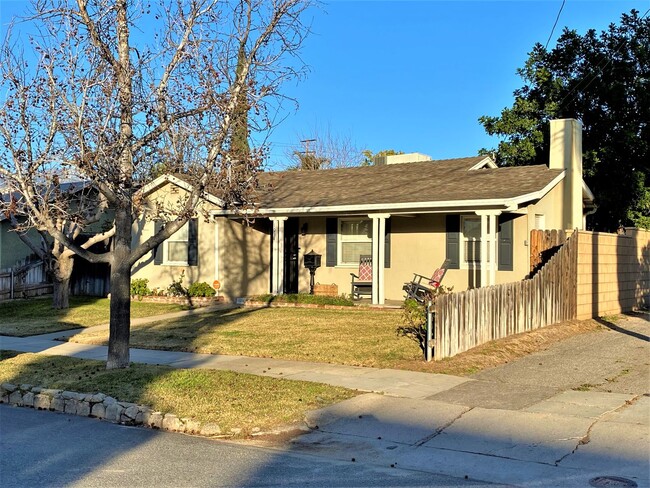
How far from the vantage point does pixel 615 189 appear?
25.5 m

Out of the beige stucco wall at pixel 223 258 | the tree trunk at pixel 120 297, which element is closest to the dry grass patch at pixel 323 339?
the tree trunk at pixel 120 297

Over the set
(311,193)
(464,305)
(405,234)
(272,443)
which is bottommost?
(272,443)

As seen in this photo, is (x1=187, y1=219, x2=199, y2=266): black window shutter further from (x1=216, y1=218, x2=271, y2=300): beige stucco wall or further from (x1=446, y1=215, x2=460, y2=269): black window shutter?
(x1=446, y1=215, x2=460, y2=269): black window shutter

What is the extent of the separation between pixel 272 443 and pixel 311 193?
13.3 m

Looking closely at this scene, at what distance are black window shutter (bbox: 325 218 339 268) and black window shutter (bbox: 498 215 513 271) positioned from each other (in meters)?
5.03

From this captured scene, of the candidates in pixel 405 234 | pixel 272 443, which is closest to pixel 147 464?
pixel 272 443

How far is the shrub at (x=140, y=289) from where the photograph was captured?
20.8m

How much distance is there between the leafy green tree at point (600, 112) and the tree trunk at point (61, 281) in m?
16.8

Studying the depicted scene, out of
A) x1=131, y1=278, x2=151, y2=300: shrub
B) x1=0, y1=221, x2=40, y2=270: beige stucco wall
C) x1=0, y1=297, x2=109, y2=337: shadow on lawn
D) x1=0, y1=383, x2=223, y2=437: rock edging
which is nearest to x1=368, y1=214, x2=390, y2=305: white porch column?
x1=0, y1=297, x2=109, y2=337: shadow on lawn

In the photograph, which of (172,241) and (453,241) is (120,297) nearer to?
(453,241)

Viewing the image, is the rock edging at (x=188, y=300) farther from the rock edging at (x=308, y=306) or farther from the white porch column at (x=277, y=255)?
the white porch column at (x=277, y=255)

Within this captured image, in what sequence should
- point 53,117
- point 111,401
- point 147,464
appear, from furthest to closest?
point 53,117 < point 111,401 < point 147,464

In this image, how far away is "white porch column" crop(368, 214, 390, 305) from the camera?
1739 cm

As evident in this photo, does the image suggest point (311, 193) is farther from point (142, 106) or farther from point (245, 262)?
point (142, 106)
